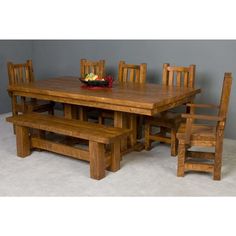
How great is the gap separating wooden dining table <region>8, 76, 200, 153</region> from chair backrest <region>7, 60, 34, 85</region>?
49 centimetres

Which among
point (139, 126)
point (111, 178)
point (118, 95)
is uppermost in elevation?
point (118, 95)

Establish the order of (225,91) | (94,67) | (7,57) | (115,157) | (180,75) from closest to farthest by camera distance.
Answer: (225,91), (115,157), (180,75), (94,67), (7,57)

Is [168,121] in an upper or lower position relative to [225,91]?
lower

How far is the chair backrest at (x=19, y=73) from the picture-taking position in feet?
16.0

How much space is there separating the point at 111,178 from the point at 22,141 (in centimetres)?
118

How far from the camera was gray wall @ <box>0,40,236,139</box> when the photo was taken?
15.5 feet

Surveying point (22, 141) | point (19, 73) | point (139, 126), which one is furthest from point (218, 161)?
point (19, 73)

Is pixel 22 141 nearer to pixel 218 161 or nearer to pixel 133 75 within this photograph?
pixel 133 75

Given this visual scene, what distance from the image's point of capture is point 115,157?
3.62 meters

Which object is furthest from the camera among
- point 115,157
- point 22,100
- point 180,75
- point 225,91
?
point 22,100

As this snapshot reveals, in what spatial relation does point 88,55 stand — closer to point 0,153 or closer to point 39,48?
point 39,48

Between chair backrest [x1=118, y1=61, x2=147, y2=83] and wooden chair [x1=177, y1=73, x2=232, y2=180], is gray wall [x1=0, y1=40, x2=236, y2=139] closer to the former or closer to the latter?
chair backrest [x1=118, y1=61, x2=147, y2=83]

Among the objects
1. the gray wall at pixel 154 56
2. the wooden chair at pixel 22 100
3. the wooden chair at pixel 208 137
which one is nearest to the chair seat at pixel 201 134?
the wooden chair at pixel 208 137

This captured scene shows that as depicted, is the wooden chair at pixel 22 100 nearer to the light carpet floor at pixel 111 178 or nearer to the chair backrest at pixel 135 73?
the light carpet floor at pixel 111 178
